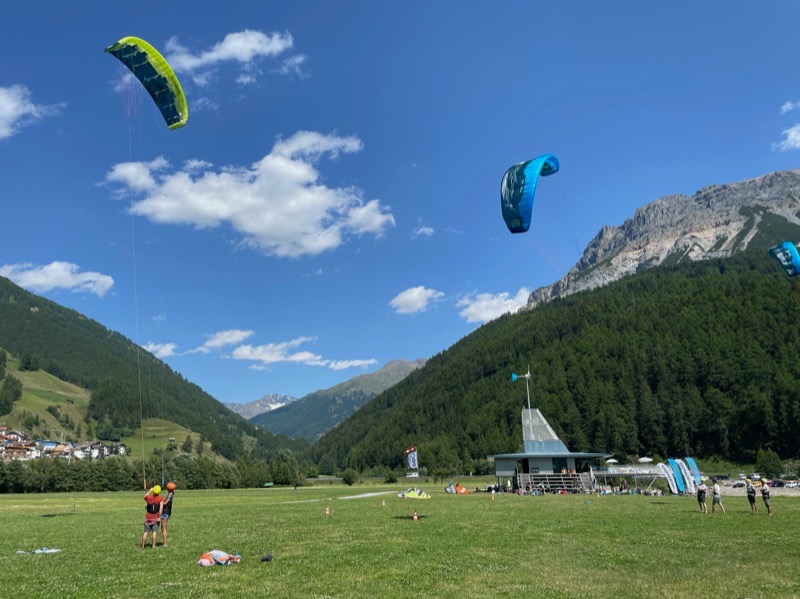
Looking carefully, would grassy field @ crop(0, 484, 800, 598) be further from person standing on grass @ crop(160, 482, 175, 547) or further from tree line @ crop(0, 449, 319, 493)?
tree line @ crop(0, 449, 319, 493)

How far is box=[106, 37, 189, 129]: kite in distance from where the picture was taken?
2745 cm

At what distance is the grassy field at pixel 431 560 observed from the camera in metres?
11.9

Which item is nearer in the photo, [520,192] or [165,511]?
[165,511]

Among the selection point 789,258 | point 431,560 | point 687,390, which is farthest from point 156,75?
point 687,390

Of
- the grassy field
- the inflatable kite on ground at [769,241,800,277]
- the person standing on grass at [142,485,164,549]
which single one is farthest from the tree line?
the inflatable kite on ground at [769,241,800,277]

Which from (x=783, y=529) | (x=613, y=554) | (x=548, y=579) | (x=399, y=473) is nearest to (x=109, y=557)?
(x=548, y=579)

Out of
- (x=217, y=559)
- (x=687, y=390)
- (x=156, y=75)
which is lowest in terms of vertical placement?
(x=217, y=559)

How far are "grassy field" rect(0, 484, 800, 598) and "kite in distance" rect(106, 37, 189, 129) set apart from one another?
64.4 feet

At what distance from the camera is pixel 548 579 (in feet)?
41.8

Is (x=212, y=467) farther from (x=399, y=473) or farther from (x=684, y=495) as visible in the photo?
(x=684, y=495)

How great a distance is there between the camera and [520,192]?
30516mm

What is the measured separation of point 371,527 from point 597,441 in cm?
15420

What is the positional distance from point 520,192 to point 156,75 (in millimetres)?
18931

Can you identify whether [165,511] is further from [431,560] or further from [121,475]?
[121,475]
